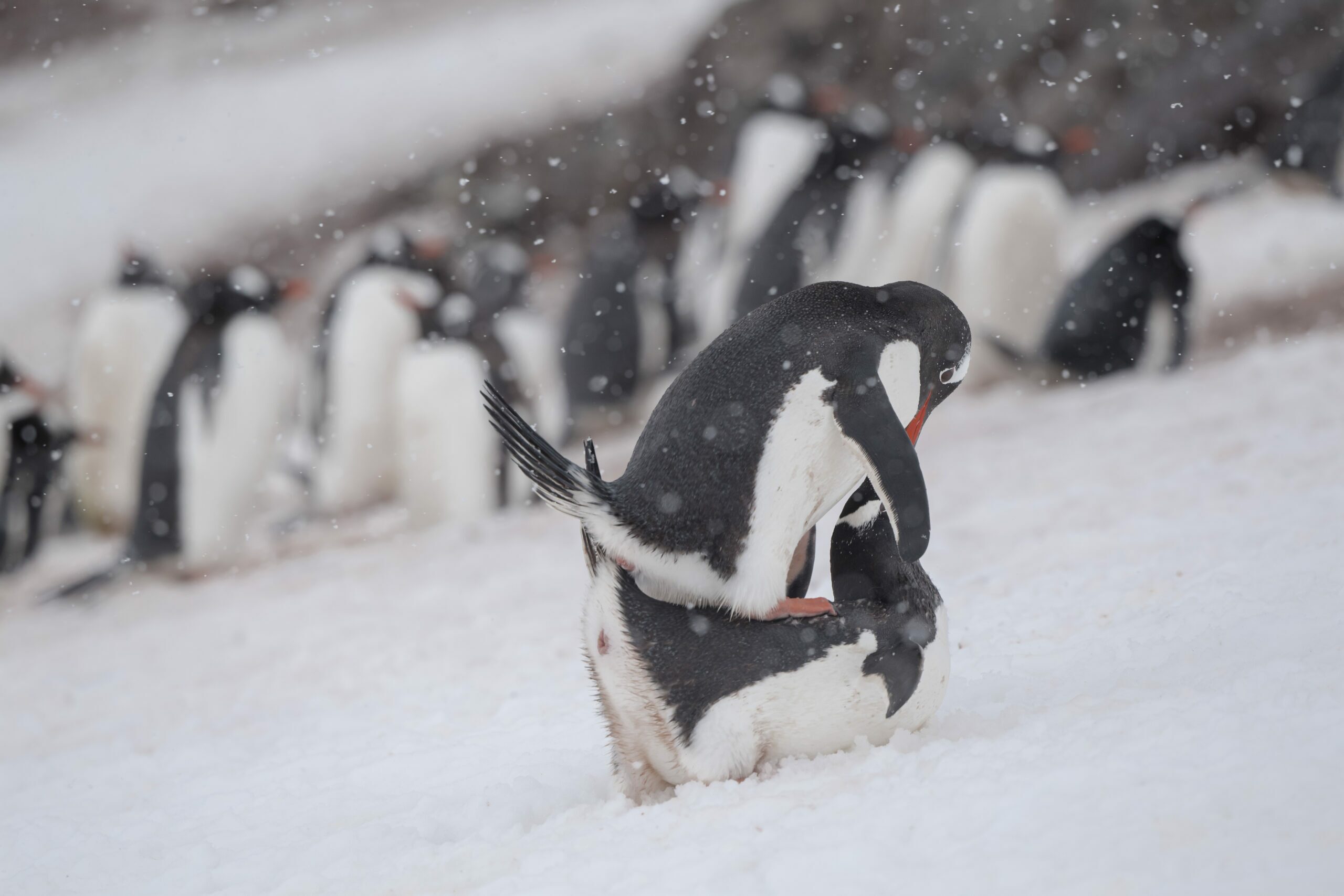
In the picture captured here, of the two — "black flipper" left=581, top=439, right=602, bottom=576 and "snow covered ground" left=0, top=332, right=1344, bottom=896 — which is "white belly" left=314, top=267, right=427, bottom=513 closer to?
"snow covered ground" left=0, top=332, right=1344, bottom=896

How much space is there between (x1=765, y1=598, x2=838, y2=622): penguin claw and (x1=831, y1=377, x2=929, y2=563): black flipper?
130 millimetres

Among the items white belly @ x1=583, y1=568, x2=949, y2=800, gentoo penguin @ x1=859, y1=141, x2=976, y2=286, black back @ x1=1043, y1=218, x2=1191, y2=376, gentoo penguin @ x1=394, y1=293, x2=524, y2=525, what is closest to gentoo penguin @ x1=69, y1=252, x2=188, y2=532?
gentoo penguin @ x1=394, y1=293, x2=524, y2=525

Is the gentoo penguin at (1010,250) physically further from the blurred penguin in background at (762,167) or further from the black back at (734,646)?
the black back at (734,646)

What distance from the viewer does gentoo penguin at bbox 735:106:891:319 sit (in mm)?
5184

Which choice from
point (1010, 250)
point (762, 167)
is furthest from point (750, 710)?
point (762, 167)

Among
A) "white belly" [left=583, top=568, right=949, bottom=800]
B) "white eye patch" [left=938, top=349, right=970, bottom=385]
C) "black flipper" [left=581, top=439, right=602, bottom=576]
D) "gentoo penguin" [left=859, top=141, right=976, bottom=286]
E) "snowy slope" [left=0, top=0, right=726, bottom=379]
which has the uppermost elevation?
"snowy slope" [left=0, top=0, right=726, bottom=379]

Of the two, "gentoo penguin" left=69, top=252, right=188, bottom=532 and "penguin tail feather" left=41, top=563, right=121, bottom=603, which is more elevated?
"gentoo penguin" left=69, top=252, right=188, bottom=532

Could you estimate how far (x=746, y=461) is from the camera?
1.48m

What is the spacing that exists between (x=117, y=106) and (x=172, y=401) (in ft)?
25.1

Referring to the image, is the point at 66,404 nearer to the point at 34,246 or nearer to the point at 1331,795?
the point at 34,246

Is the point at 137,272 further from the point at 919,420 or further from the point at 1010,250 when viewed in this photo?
the point at 919,420

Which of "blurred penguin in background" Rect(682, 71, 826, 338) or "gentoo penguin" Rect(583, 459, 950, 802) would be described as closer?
"gentoo penguin" Rect(583, 459, 950, 802)

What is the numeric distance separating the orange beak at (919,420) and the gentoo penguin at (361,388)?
379 centimetres

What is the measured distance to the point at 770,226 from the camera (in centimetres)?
536
